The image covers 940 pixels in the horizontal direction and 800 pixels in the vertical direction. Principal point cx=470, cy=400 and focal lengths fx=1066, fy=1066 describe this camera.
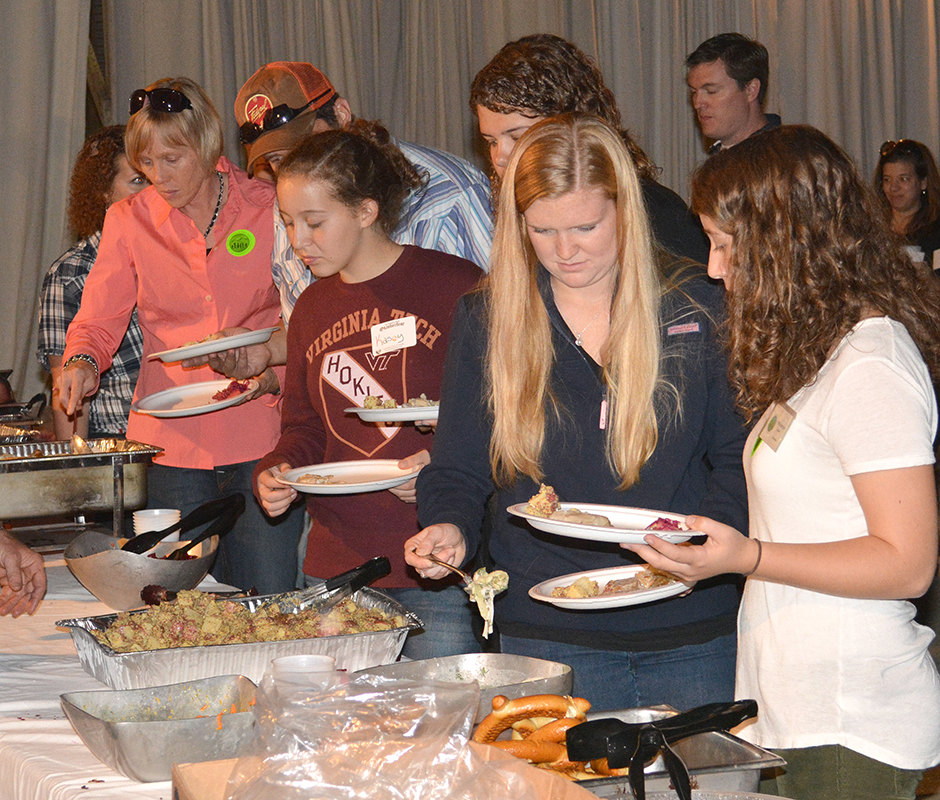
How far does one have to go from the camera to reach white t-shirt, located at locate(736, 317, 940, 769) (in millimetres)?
1185

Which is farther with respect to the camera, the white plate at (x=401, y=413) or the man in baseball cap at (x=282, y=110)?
the man in baseball cap at (x=282, y=110)

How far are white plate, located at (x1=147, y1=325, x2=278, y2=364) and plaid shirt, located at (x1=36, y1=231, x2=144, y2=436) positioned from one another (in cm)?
79

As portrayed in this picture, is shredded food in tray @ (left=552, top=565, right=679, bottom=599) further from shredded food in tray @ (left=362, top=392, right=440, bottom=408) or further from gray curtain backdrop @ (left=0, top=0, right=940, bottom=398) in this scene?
gray curtain backdrop @ (left=0, top=0, right=940, bottom=398)

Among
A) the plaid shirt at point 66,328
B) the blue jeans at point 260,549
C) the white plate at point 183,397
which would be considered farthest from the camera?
the plaid shirt at point 66,328

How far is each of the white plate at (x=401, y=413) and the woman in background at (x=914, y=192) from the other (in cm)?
284

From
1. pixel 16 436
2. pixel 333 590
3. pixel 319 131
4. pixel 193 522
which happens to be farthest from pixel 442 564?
pixel 16 436

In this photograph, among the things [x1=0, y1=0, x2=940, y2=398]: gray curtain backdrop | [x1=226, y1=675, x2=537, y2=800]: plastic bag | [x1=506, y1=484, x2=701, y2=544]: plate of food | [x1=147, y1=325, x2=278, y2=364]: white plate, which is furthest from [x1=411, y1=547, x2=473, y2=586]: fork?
[x1=0, y1=0, x2=940, y2=398]: gray curtain backdrop

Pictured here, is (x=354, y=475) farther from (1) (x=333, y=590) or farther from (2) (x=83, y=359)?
(2) (x=83, y=359)

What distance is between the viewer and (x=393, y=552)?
1917mm

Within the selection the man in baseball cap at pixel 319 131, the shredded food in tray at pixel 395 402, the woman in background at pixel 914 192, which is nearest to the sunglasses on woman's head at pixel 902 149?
the woman in background at pixel 914 192

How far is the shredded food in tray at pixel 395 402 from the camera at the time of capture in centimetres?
187

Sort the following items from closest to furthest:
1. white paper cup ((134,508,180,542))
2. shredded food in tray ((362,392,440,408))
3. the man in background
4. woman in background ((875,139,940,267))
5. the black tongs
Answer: the black tongs < shredded food in tray ((362,392,440,408)) < white paper cup ((134,508,180,542)) < the man in background < woman in background ((875,139,940,267))

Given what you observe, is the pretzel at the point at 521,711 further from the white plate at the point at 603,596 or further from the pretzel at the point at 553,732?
the white plate at the point at 603,596

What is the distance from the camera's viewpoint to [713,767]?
93 centimetres
